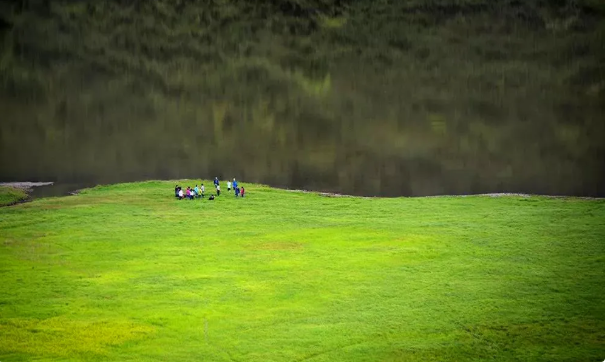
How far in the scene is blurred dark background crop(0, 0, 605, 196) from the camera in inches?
1759

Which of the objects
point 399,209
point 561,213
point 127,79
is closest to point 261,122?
point 127,79

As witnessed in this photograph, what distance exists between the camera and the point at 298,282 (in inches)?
1053

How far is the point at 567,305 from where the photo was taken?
24.5 metres

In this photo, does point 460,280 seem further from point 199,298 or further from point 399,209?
point 399,209

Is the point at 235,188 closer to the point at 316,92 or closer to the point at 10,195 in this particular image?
the point at 316,92

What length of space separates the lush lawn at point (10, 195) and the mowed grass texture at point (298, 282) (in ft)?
3.45

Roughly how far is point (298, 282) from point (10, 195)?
20.8 meters

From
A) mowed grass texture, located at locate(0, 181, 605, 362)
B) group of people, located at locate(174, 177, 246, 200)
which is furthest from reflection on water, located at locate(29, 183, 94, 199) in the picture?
group of people, located at locate(174, 177, 246, 200)

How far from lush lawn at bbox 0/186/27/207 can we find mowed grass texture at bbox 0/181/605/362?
1050 millimetres

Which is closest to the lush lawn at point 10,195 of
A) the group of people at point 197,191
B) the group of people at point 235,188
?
the group of people at point 197,191

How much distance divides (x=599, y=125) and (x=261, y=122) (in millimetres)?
21999

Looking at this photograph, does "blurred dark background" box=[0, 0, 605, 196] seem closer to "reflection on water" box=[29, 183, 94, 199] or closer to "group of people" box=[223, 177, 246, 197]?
"reflection on water" box=[29, 183, 94, 199]

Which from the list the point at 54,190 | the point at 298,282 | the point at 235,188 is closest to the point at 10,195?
the point at 54,190

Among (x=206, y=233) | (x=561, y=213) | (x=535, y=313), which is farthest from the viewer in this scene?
(x=561, y=213)
